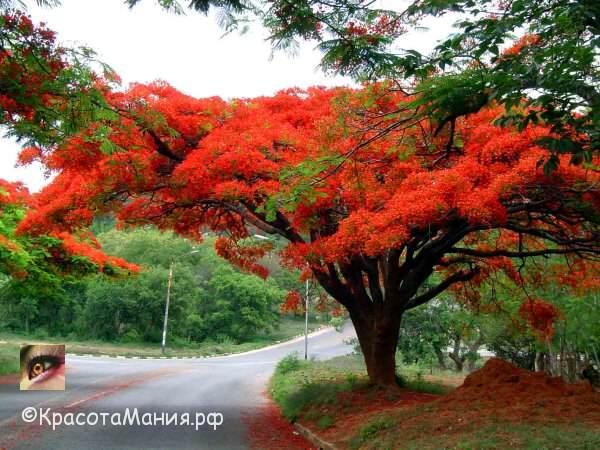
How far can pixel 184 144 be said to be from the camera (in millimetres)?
12531

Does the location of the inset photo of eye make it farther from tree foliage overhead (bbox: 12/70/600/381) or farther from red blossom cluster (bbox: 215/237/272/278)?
red blossom cluster (bbox: 215/237/272/278)

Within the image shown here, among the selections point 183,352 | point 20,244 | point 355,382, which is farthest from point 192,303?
point 355,382

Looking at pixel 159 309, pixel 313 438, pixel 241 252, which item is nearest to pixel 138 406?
pixel 241 252

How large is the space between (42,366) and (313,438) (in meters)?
7.03

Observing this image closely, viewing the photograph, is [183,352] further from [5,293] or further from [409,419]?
[409,419]

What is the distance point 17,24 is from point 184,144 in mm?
6193

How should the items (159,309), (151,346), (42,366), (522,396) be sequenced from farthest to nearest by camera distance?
(159,309) → (151,346) → (42,366) → (522,396)

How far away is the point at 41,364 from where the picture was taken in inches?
542

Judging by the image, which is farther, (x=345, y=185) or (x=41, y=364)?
(x=41, y=364)

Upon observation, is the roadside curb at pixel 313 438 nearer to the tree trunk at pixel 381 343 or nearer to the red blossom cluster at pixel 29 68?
the tree trunk at pixel 381 343

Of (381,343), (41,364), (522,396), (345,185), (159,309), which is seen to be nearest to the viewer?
(522,396)

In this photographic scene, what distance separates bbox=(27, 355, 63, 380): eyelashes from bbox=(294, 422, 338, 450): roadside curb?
556 centimetres

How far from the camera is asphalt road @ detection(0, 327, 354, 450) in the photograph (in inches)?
379

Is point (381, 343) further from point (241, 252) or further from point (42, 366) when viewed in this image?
point (42, 366)
